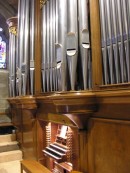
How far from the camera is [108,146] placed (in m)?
2.31

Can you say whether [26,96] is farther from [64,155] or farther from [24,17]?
[24,17]

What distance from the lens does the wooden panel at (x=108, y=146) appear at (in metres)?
2.12

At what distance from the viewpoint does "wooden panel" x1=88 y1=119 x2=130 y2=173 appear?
2.12 meters

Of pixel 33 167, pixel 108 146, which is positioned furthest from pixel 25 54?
pixel 108 146

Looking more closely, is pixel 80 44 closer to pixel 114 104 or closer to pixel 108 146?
pixel 114 104

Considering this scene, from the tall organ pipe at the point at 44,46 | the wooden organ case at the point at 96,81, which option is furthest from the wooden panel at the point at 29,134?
the wooden organ case at the point at 96,81

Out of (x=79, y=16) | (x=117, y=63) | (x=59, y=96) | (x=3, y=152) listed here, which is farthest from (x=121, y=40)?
(x=3, y=152)

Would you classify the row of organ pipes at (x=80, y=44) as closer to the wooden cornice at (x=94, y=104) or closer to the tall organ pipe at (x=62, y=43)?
the tall organ pipe at (x=62, y=43)

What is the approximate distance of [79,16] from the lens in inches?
102

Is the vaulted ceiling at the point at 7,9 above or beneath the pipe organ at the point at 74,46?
above

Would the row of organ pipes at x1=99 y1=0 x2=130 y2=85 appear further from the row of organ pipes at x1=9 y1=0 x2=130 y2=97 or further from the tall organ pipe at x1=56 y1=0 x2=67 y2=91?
the tall organ pipe at x1=56 y1=0 x2=67 y2=91

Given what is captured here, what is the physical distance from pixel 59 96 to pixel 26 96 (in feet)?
5.56

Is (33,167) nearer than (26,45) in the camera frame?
Yes

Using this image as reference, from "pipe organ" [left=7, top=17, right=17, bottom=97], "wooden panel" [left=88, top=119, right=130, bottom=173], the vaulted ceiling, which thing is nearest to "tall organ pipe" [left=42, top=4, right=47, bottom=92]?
"wooden panel" [left=88, top=119, right=130, bottom=173]
